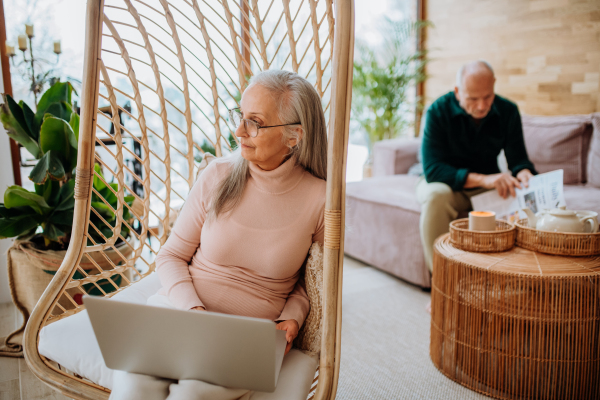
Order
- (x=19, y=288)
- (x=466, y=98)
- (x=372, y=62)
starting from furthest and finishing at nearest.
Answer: (x=372, y=62)
(x=466, y=98)
(x=19, y=288)

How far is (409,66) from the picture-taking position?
3.77 metres

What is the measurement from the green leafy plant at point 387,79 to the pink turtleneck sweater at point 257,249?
2609mm

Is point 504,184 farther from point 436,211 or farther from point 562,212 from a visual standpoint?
point 562,212

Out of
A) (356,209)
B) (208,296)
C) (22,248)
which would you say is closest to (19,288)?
(22,248)

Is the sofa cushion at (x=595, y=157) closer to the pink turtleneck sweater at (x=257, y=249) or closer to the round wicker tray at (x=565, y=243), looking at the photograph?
the round wicker tray at (x=565, y=243)

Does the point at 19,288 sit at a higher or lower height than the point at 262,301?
lower

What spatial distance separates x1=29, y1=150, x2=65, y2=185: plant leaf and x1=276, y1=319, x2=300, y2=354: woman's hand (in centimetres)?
98

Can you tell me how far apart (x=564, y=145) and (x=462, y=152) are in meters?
0.67

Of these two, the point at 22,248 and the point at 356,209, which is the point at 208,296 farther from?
the point at 356,209

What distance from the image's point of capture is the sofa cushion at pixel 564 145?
239 centimetres

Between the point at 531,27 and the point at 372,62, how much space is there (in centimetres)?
109

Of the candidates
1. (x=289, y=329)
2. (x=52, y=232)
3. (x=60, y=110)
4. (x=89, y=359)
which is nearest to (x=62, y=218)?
(x=52, y=232)

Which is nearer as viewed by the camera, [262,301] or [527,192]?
[262,301]

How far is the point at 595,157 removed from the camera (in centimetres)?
232
